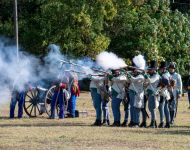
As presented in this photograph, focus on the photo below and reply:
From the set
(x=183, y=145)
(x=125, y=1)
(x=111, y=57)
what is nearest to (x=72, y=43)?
(x=125, y=1)

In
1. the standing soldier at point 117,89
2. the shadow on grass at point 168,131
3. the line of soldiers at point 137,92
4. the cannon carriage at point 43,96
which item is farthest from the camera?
the cannon carriage at point 43,96

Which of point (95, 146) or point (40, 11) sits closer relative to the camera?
point (95, 146)

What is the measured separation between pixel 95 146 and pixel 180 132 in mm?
3589

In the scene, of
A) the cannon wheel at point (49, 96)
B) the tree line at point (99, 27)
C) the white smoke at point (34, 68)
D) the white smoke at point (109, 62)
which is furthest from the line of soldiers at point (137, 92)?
the tree line at point (99, 27)

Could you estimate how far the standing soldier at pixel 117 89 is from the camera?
1808 cm

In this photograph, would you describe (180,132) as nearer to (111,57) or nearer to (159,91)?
(159,91)

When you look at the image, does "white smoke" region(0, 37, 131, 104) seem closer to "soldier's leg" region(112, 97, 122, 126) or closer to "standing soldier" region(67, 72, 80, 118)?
"standing soldier" region(67, 72, 80, 118)

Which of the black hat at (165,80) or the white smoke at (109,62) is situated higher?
the white smoke at (109,62)

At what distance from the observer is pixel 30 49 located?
3822cm

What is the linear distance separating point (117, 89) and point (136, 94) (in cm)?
63

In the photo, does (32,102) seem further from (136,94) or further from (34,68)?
(136,94)

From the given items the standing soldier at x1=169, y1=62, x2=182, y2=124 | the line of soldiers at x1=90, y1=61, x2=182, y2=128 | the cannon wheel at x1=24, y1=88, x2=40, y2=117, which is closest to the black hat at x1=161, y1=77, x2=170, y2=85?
the line of soldiers at x1=90, y1=61, x2=182, y2=128

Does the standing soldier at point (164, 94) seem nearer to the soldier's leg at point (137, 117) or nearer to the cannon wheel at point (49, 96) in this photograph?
the soldier's leg at point (137, 117)

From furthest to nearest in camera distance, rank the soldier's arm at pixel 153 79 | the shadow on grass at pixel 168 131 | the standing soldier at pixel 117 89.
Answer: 1. the standing soldier at pixel 117 89
2. the soldier's arm at pixel 153 79
3. the shadow on grass at pixel 168 131
